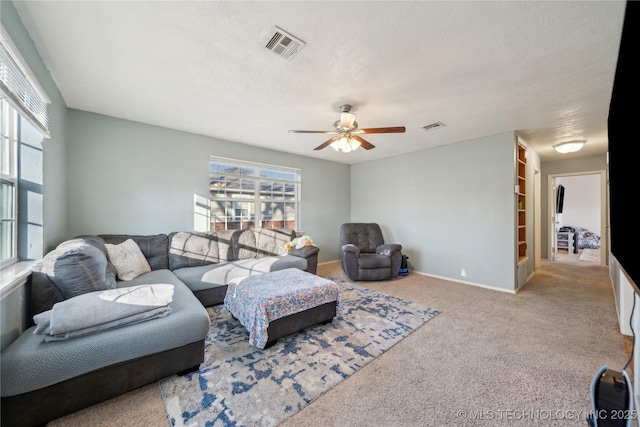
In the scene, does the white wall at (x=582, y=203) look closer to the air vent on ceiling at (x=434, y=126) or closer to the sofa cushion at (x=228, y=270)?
the air vent on ceiling at (x=434, y=126)

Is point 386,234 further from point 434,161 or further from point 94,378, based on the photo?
point 94,378

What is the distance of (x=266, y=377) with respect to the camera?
1.81 meters

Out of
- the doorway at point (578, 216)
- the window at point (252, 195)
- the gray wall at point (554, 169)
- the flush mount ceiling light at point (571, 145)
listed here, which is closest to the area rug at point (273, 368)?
the window at point (252, 195)

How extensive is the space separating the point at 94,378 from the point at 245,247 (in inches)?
99.1

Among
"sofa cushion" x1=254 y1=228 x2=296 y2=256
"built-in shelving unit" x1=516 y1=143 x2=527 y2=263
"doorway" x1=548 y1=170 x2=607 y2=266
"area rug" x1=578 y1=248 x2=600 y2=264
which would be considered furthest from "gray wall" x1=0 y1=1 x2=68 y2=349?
"doorway" x1=548 y1=170 x2=607 y2=266

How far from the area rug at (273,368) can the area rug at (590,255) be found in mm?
6280

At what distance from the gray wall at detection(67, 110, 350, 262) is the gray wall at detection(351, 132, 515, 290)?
3201 mm

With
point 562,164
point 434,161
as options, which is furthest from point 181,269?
point 562,164

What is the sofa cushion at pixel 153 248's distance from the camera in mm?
3157

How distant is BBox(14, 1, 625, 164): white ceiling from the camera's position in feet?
5.00

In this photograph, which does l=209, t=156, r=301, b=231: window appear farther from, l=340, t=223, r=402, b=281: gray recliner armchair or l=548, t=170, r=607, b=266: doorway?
l=548, t=170, r=607, b=266: doorway

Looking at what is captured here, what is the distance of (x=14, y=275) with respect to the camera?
1.59 m

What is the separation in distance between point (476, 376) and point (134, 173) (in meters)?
4.51

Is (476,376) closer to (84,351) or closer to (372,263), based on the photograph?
(372,263)
